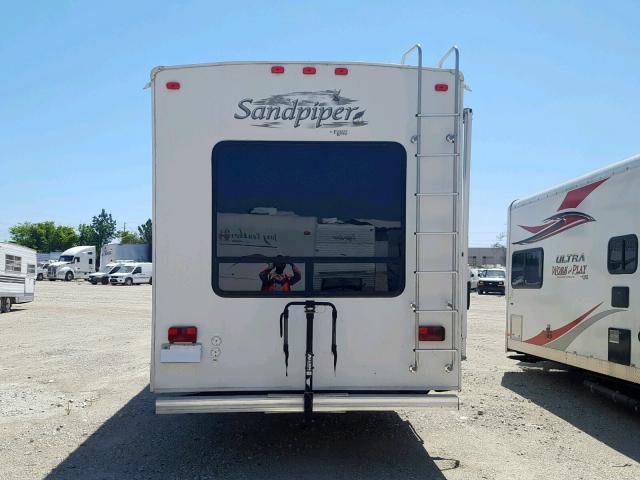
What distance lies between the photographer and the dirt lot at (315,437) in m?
5.07

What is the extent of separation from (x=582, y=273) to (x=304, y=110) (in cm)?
432

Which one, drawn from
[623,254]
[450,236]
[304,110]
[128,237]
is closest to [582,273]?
[623,254]

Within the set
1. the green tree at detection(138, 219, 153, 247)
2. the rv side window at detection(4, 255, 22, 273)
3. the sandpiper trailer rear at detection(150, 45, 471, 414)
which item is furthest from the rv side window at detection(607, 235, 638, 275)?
the green tree at detection(138, 219, 153, 247)

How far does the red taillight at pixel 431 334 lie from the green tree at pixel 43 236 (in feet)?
282

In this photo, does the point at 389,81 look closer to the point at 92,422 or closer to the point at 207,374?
the point at 207,374

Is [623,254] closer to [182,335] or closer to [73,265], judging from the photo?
[182,335]

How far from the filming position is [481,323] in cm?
1766

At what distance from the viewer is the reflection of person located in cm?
484

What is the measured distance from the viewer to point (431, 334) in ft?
15.7

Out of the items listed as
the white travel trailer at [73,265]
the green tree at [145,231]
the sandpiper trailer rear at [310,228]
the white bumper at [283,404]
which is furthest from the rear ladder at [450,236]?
the green tree at [145,231]

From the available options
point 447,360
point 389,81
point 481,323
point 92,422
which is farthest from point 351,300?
point 481,323

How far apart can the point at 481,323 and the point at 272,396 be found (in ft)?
45.9

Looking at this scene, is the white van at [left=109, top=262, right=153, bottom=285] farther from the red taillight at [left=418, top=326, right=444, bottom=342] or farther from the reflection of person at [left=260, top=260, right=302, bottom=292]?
the red taillight at [left=418, top=326, right=444, bottom=342]

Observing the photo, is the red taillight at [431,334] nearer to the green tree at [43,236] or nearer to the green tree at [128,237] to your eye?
the green tree at [43,236]
